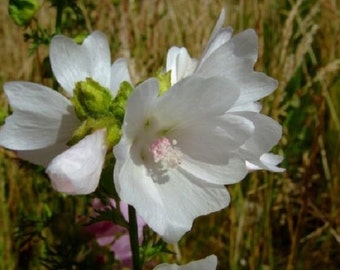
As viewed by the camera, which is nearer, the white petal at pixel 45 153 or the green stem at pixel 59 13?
the white petal at pixel 45 153

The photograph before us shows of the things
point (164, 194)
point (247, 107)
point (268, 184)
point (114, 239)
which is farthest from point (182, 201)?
point (268, 184)

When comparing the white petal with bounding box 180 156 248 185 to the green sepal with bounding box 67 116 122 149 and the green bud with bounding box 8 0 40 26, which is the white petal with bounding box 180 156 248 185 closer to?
the green sepal with bounding box 67 116 122 149

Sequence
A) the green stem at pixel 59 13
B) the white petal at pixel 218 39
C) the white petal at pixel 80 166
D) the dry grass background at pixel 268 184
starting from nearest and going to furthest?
1. the white petal at pixel 80 166
2. the white petal at pixel 218 39
3. the green stem at pixel 59 13
4. the dry grass background at pixel 268 184

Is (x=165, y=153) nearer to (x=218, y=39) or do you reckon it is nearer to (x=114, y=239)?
(x=218, y=39)

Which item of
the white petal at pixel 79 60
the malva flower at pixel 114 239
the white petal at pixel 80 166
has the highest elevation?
the white petal at pixel 79 60

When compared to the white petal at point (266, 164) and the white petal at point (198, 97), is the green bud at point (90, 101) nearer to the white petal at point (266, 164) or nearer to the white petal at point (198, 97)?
the white petal at point (198, 97)

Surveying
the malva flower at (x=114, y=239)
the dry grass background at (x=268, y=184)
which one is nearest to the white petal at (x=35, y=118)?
the malva flower at (x=114, y=239)
